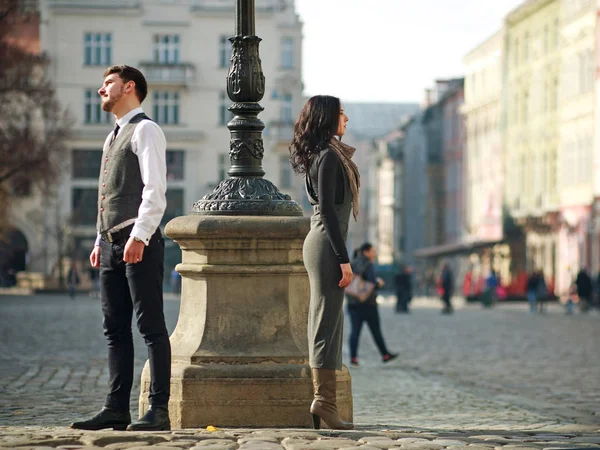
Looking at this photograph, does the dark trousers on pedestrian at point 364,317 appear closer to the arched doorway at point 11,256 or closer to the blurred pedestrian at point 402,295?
the blurred pedestrian at point 402,295

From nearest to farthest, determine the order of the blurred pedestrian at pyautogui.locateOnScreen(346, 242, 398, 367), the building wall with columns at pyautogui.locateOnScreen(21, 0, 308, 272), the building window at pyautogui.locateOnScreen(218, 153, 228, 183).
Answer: the blurred pedestrian at pyautogui.locateOnScreen(346, 242, 398, 367) < the building wall with columns at pyautogui.locateOnScreen(21, 0, 308, 272) < the building window at pyautogui.locateOnScreen(218, 153, 228, 183)

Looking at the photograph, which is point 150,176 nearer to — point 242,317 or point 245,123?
point 242,317

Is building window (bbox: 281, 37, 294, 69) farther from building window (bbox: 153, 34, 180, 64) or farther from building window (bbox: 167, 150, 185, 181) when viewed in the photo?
building window (bbox: 167, 150, 185, 181)

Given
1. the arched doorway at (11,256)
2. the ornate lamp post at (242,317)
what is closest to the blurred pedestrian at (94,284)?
the arched doorway at (11,256)

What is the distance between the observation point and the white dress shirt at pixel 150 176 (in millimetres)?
8141

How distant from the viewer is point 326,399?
8797 millimetres

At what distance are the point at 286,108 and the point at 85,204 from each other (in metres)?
12.2

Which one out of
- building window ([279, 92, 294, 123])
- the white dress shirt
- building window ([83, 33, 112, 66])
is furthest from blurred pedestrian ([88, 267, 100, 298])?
the white dress shirt

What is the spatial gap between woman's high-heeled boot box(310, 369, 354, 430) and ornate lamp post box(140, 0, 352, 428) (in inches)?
19.6

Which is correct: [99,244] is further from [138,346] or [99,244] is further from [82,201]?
[82,201]

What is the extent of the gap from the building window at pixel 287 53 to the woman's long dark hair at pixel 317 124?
7104 cm

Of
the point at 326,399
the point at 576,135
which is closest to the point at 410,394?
the point at 326,399

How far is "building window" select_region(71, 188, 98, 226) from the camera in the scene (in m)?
73.6

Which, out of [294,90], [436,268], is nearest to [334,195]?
[294,90]
